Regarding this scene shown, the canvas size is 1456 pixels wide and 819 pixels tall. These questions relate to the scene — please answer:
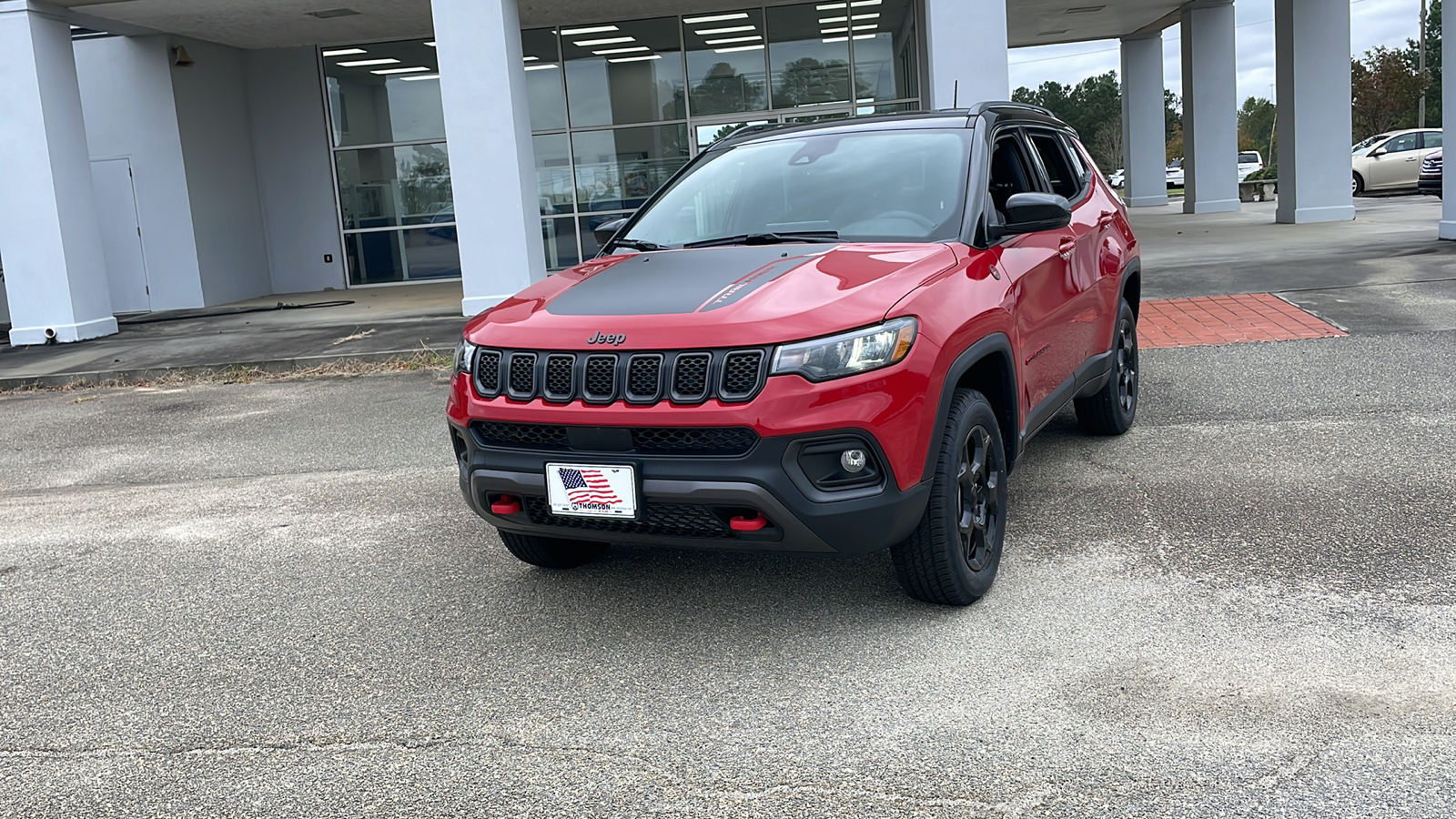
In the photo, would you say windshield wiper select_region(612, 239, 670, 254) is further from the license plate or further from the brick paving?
the brick paving

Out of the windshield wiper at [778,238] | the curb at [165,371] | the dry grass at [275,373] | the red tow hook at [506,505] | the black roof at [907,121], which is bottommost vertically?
the dry grass at [275,373]

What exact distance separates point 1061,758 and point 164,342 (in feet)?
40.5

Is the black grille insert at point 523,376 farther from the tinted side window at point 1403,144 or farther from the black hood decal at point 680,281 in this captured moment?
the tinted side window at point 1403,144

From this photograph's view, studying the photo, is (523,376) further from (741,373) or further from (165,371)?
(165,371)

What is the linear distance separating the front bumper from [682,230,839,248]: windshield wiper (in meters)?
1.27

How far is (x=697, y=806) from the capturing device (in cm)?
289

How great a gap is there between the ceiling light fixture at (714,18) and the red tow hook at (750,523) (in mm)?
16071

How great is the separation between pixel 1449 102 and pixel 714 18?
10168 millimetres

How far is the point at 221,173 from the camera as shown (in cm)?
1845

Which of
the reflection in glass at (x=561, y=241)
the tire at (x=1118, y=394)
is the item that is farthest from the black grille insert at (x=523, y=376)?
the reflection in glass at (x=561, y=241)

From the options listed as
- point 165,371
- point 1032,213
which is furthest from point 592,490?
point 165,371

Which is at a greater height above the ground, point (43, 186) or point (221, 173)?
point (221, 173)

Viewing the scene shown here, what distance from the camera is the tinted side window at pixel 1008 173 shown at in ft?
16.3

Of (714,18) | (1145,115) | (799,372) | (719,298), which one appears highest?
(714,18)
